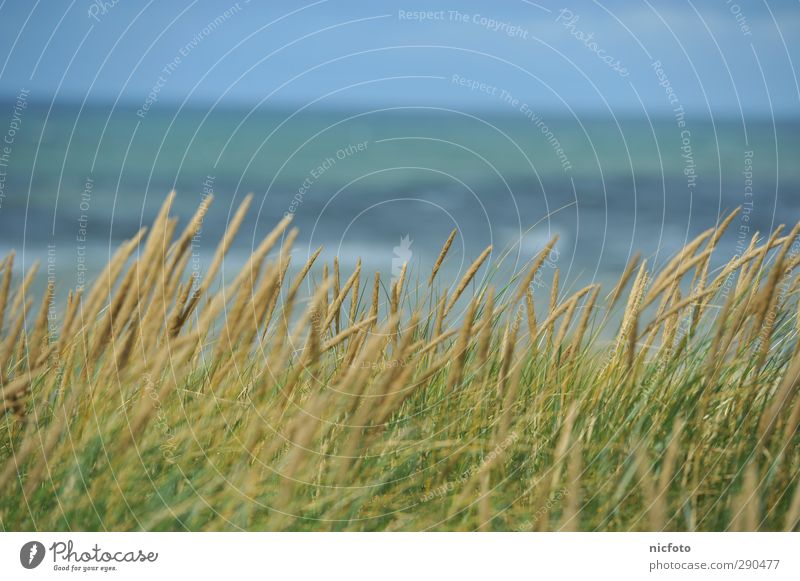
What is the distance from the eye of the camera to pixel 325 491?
177 centimetres

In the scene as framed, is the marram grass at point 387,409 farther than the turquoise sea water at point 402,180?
No

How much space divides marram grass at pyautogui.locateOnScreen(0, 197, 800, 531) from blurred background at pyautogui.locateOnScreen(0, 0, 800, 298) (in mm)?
179

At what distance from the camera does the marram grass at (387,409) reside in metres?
1.75

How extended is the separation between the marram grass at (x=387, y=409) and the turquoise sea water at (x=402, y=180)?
0.16m

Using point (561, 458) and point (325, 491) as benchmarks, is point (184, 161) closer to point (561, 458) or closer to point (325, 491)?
point (325, 491)

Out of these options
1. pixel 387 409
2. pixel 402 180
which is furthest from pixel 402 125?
pixel 387 409
